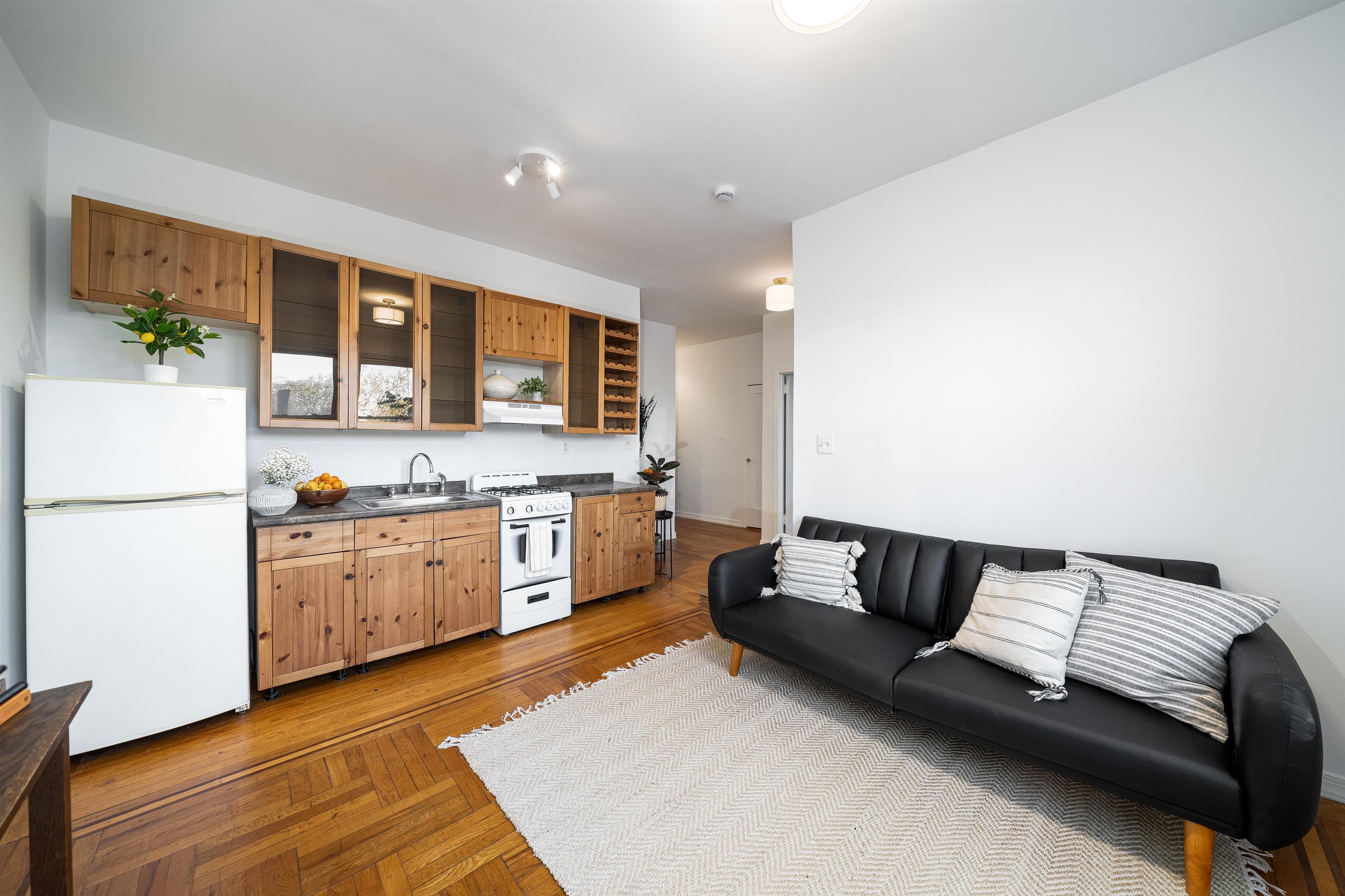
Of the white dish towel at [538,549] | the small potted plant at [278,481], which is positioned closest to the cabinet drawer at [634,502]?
the white dish towel at [538,549]

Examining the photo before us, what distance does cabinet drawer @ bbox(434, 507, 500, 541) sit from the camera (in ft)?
9.91

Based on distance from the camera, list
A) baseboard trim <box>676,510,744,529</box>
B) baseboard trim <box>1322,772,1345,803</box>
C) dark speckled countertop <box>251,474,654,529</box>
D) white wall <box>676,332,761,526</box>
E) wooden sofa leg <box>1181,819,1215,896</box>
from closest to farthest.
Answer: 1. wooden sofa leg <box>1181,819,1215,896</box>
2. baseboard trim <box>1322,772,1345,803</box>
3. dark speckled countertop <box>251,474,654,529</box>
4. white wall <box>676,332,761,526</box>
5. baseboard trim <box>676,510,744,529</box>

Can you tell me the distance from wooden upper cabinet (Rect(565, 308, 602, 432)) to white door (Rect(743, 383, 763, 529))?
10.6ft

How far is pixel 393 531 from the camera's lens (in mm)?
2826

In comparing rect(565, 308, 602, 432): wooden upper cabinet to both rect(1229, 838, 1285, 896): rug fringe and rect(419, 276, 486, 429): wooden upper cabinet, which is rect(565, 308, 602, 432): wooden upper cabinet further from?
rect(1229, 838, 1285, 896): rug fringe

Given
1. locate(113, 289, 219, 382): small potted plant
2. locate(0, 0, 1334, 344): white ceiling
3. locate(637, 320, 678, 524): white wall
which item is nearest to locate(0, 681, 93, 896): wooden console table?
locate(113, 289, 219, 382): small potted plant

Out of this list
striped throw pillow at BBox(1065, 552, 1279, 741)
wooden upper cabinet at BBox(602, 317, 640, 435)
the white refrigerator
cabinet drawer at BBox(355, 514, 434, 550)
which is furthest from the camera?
wooden upper cabinet at BBox(602, 317, 640, 435)

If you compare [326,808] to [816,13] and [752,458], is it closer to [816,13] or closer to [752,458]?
[816,13]

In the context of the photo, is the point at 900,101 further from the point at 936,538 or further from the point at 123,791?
the point at 123,791

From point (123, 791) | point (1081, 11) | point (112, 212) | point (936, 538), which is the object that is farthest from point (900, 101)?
point (123, 791)

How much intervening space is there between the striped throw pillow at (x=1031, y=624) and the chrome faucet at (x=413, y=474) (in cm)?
327

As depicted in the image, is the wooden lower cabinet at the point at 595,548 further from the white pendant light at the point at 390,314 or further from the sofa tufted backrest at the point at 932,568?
the sofa tufted backrest at the point at 932,568

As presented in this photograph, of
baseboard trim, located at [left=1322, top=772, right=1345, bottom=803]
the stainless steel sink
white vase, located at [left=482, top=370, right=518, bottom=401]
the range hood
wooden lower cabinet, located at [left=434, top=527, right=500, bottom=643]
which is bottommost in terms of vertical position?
baseboard trim, located at [left=1322, top=772, right=1345, bottom=803]

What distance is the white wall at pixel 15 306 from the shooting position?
194cm
